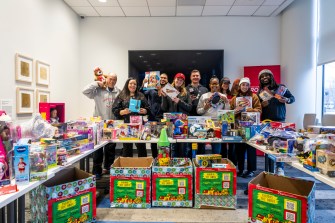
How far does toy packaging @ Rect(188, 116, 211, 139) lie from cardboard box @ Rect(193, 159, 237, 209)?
500 mm

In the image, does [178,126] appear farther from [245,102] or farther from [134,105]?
[245,102]

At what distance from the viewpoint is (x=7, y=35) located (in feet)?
10.1

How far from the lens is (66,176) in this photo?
2.38 meters

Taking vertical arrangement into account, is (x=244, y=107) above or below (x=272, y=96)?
below

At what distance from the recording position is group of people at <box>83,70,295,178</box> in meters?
3.25

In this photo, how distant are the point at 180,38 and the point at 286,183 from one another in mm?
4000

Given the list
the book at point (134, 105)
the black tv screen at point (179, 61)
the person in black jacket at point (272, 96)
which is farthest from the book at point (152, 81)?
the black tv screen at point (179, 61)

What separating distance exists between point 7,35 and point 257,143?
3235 millimetres

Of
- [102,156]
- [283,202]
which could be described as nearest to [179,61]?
→ [102,156]

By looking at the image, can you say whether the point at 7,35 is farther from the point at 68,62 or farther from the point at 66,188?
the point at 66,188

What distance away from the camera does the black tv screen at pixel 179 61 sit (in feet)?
17.2

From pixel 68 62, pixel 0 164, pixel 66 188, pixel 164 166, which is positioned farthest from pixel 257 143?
pixel 68 62

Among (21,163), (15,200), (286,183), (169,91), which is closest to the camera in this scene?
(21,163)

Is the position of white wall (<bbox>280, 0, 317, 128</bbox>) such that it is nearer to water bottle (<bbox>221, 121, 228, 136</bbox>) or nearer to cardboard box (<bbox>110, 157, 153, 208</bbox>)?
water bottle (<bbox>221, 121, 228, 136</bbox>)
